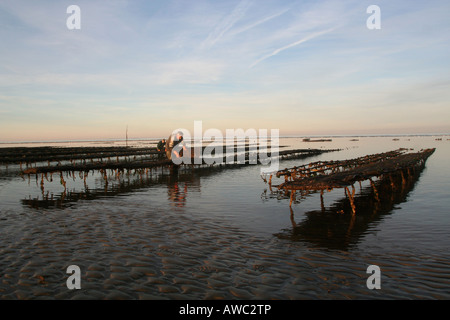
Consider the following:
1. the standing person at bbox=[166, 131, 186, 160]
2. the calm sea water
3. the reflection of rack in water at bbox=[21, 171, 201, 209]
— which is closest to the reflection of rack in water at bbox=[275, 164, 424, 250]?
the calm sea water

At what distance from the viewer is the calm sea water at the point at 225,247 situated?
7598 millimetres

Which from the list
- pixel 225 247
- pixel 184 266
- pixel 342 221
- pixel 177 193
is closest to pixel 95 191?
pixel 177 193

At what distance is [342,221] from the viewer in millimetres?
13641

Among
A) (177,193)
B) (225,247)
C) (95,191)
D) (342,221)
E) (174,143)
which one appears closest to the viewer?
(225,247)

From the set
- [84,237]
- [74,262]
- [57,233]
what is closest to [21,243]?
[57,233]

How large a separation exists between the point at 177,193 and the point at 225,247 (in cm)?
1202

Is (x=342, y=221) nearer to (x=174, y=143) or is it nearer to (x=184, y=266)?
(x=184, y=266)

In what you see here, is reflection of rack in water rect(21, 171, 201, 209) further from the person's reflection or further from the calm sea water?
the person's reflection

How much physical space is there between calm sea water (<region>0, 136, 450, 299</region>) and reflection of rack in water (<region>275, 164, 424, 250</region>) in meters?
0.05

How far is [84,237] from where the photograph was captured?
1180cm

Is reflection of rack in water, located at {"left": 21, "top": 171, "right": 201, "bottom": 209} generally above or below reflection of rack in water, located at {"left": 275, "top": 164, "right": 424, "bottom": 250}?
above

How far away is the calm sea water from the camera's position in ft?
24.9

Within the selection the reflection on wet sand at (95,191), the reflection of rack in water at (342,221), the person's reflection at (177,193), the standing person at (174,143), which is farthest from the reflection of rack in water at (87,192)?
the reflection of rack in water at (342,221)

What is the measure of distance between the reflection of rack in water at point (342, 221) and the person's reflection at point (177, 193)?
23.7 ft
